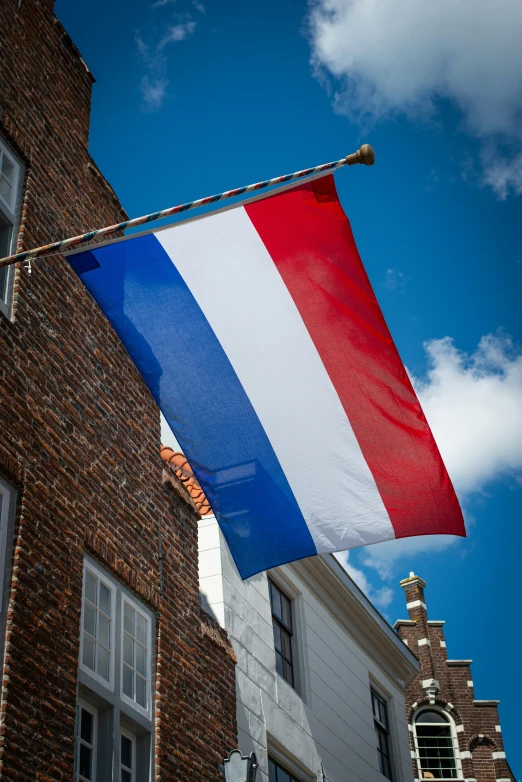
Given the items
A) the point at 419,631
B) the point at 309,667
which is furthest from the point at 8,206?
the point at 419,631

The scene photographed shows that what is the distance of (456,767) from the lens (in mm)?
29281

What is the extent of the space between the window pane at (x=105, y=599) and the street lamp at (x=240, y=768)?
1.90 metres

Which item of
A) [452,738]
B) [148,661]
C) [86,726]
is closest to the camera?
[86,726]

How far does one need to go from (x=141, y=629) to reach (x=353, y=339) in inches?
149

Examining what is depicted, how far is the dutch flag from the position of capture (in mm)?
8617

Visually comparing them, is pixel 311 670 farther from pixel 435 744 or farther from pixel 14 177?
pixel 435 744

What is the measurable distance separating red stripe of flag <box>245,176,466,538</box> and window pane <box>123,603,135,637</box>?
2754 millimetres

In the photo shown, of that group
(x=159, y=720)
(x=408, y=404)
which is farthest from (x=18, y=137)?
(x=159, y=720)

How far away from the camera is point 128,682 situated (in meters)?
9.73

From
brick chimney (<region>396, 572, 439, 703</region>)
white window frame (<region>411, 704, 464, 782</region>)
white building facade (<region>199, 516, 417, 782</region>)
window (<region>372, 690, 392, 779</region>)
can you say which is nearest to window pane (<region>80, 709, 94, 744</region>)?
white building facade (<region>199, 516, 417, 782</region>)

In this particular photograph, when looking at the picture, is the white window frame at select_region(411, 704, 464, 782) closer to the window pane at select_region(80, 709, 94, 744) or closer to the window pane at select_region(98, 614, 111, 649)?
the window pane at select_region(98, 614, 111, 649)

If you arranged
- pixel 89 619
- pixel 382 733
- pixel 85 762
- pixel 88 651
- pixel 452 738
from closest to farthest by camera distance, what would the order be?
pixel 85 762
pixel 88 651
pixel 89 619
pixel 382 733
pixel 452 738

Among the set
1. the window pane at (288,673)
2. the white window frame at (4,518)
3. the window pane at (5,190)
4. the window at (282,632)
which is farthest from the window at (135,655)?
the window pane at (288,673)

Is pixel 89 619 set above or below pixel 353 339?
below
